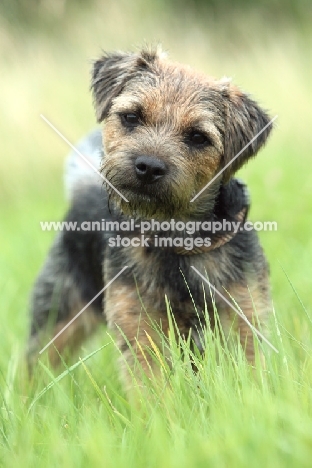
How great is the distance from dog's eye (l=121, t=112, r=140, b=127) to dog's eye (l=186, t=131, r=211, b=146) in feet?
0.99

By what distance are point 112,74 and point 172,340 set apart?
179 cm

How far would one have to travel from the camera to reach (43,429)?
108 inches

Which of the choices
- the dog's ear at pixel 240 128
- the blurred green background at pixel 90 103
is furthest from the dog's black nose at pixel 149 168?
the blurred green background at pixel 90 103

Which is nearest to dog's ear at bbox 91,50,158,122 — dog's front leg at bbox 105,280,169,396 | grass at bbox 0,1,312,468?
grass at bbox 0,1,312,468

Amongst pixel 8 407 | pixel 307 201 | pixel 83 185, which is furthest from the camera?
pixel 307 201

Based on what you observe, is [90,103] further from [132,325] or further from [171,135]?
[132,325]

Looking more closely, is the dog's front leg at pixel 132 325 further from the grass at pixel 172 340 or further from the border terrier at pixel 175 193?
the grass at pixel 172 340

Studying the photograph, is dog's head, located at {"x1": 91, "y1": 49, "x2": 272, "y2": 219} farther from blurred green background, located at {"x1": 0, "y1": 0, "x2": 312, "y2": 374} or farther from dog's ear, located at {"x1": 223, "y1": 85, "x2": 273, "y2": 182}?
blurred green background, located at {"x1": 0, "y1": 0, "x2": 312, "y2": 374}

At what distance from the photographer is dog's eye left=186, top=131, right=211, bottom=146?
11.7ft

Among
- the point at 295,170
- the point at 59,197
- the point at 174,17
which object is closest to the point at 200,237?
the point at 295,170

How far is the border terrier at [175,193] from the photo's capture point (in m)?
3.43

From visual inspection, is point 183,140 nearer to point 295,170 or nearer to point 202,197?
point 202,197

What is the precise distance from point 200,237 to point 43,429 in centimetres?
142

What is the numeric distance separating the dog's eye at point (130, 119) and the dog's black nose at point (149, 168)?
36 centimetres
